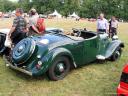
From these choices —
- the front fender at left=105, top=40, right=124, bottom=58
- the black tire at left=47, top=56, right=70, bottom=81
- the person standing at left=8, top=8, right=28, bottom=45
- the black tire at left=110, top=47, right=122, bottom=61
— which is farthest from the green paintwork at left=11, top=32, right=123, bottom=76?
the person standing at left=8, top=8, right=28, bottom=45

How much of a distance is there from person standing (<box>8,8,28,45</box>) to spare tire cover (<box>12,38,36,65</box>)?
1.34m

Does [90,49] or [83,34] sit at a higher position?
[83,34]

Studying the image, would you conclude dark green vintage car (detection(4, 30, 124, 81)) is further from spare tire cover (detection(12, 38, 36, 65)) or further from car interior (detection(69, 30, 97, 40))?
car interior (detection(69, 30, 97, 40))

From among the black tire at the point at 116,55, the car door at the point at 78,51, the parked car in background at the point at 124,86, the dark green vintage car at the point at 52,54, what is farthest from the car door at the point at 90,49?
the parked car in background at the point at 124,86

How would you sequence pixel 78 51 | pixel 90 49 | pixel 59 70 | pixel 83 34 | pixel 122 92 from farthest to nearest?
1. pixel 83 34
2. pixel 90 49
3. pixel 78 51
4. pixel 59 70
5. pixel 122 92

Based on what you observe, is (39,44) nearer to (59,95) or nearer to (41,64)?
(41,64)

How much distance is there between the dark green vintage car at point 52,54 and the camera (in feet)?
23.9

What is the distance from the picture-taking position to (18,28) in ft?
29.6

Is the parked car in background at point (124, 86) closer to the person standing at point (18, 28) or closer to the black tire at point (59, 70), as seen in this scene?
the black tire at point (59, 70)

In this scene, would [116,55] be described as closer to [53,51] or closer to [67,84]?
[67,84]

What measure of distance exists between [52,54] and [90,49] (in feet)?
5.45

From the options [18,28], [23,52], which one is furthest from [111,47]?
[23,52]

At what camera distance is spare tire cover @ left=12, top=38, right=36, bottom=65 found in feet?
24.1

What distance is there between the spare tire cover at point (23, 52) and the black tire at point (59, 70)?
0.66 metres
